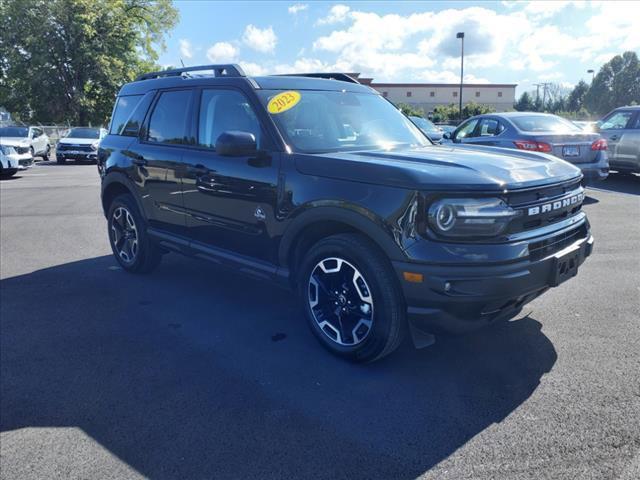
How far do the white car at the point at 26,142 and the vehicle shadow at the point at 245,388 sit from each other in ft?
49.3

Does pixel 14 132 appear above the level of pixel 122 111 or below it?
below

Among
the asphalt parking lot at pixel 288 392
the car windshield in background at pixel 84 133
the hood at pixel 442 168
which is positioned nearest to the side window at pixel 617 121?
the asphalt parking lot at pixel 288 392

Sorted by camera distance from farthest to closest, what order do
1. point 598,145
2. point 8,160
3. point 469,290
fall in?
point 8,160 → point 598,145 → point 469,290

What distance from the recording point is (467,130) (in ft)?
Result: 34.0

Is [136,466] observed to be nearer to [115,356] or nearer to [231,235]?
[115,356]

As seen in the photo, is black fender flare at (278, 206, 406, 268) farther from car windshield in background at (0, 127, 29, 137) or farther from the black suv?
car windshield in background at (0, 127, 29, 137)

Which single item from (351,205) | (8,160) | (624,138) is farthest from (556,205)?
(8,160)

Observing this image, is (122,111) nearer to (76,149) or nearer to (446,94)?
(76,149)

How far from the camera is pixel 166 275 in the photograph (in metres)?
5.75

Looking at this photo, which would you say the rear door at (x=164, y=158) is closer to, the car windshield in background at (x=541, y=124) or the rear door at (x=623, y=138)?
the car windshield in background at (x=541, y=124)

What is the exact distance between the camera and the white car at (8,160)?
52.6 ft

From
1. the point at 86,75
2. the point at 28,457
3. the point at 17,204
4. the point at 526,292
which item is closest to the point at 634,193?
the point at 526,292

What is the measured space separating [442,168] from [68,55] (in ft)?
134

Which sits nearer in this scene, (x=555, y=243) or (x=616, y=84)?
(x=555, y=243)
